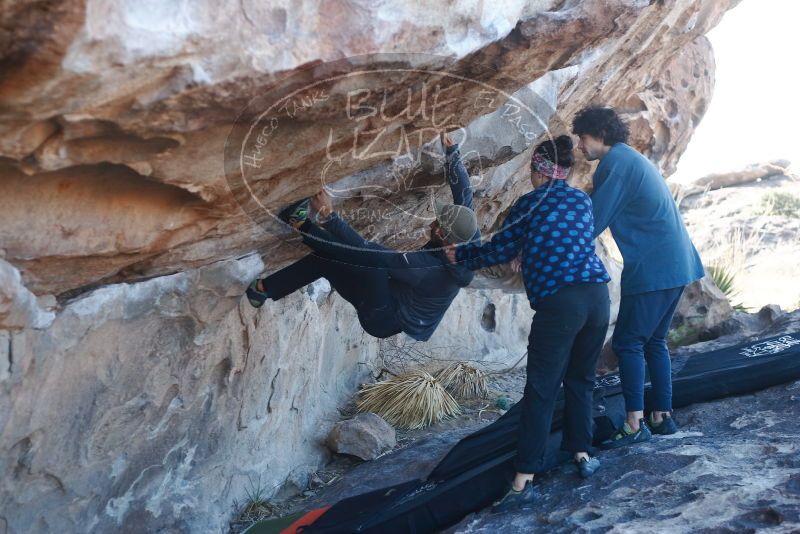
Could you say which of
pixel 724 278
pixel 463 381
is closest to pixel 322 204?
pixel 463 381

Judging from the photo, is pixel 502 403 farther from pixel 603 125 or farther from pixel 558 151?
pixel 558 151

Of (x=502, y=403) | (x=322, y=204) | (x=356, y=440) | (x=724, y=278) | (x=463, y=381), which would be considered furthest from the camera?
(x=724, y=278)

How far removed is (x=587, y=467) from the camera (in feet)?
13.2

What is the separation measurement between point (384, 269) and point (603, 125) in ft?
4.38

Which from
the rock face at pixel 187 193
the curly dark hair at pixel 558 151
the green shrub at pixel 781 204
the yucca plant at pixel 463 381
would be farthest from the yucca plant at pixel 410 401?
the green shrub at pixel 781 204

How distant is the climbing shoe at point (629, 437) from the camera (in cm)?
440

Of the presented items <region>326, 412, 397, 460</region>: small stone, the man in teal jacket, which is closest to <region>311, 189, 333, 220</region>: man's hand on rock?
the man in teal jacket

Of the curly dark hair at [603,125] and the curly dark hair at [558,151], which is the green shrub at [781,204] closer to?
the curly dark hair at [603,125]

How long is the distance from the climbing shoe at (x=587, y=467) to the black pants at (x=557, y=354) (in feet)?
0.76

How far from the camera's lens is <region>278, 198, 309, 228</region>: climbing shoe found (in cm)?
387

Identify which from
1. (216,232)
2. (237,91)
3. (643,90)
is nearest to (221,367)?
(216,232)

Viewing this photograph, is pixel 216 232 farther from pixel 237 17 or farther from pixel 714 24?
pixel 714 24

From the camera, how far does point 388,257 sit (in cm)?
416

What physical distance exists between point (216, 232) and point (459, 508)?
1750 millimetres
